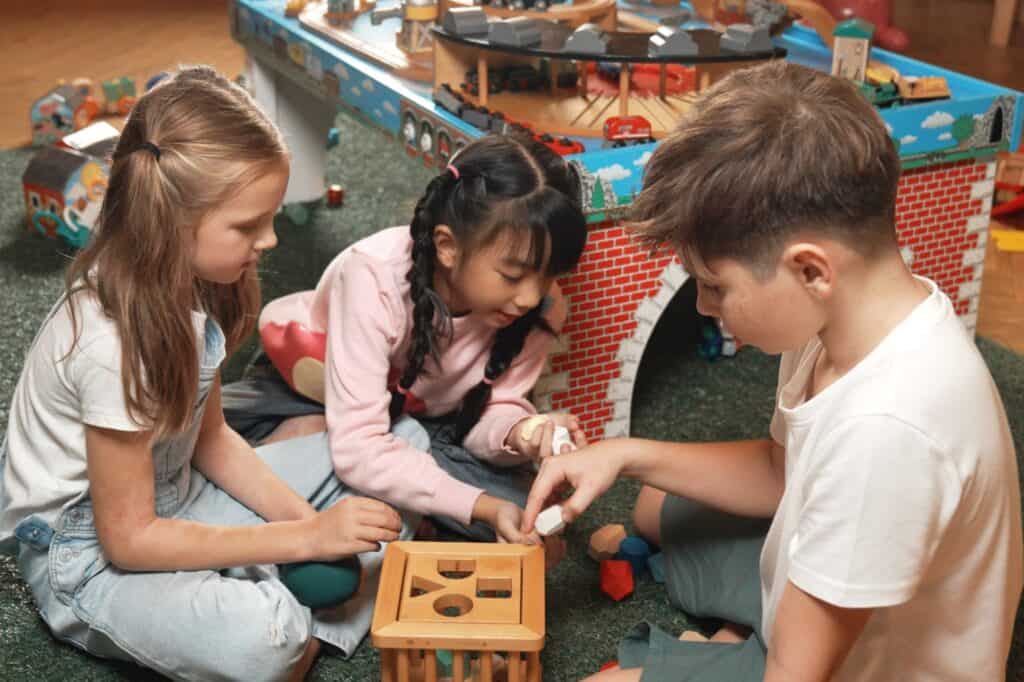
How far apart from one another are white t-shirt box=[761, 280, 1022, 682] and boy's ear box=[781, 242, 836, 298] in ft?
0.20

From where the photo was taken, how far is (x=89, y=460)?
1.02 m

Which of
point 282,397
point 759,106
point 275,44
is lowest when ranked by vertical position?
point 282,397

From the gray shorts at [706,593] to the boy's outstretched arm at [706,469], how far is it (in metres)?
0.07

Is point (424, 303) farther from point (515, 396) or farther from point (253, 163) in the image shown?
point (253, 163)

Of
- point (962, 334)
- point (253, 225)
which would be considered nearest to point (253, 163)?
point (253, 225)

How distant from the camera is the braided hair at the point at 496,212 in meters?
1.15

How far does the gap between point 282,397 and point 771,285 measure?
79 centimetres

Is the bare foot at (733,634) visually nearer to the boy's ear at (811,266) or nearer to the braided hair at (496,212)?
the braided hair at (496,212)

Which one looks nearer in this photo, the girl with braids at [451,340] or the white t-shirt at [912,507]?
the white t-shirt at [912,507]

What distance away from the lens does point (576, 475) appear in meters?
1.07

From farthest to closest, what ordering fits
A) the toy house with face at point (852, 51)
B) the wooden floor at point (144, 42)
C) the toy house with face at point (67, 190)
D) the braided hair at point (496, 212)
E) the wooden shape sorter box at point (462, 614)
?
the wooden floor at point (144, 42)
the toy house with face at point (67, 190)
the toy house with face at point (852, 51)
the braided hair at point (496, 212)
the wooden shape sorter box at point (462, 614)

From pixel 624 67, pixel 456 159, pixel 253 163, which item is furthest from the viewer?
pixel 624 67

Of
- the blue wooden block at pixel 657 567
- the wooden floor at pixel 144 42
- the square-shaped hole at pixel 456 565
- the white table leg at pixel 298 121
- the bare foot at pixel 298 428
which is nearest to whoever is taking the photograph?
the square-shaped hole at pixel 456 565

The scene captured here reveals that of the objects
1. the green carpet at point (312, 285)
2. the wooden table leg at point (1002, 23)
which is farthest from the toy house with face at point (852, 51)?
the wooden table leg at point (1002, 23)
